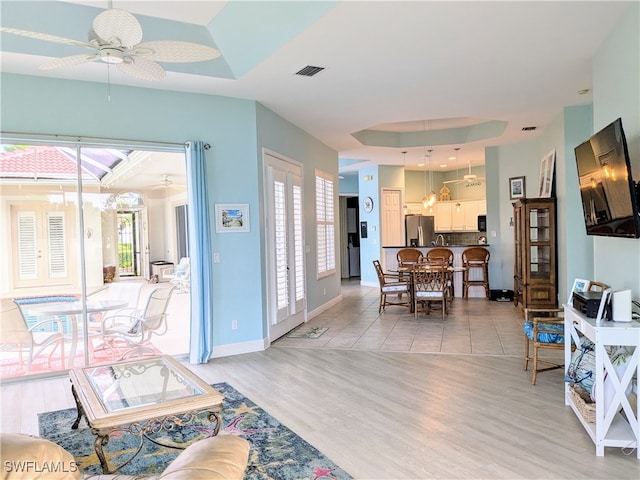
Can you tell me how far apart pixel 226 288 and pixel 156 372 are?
6.83ft

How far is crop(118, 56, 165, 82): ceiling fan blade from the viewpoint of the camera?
9.77ft

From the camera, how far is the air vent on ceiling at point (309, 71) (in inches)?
168

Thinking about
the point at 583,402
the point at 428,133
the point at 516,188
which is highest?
the point at 428,133

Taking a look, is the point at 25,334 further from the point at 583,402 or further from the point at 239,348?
the point at 583,402

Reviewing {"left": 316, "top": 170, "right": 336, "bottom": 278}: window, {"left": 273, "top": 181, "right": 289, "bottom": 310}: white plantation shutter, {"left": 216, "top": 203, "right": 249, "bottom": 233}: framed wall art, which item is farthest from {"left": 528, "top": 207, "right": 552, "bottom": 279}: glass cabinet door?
{"left": 216, "top": 203, "right": 249, "bottom": 233}: framed wall art

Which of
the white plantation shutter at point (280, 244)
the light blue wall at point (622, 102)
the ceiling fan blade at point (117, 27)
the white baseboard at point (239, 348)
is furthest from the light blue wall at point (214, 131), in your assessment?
the light blue wall at point (622, 102)

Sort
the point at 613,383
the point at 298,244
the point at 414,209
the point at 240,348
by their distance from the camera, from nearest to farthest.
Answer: the point at 613,383
the point at 240,348
the point at 298,244
the point at 414,209

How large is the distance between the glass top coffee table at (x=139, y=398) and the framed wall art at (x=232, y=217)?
80.1 inches

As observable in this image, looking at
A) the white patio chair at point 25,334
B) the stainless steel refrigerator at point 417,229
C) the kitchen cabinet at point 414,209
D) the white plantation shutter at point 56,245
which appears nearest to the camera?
the white patio chair at point 25,334

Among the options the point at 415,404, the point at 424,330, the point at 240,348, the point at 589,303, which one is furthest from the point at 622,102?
the point at 240,348

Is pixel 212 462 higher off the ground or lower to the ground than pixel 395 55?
lower

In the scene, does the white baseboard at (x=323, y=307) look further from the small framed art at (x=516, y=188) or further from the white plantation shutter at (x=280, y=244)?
the small framed art at (x=516, y=188)

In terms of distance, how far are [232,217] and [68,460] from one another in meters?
3.81

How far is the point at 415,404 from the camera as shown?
355 cm
